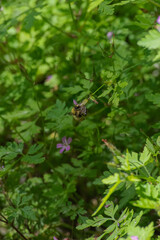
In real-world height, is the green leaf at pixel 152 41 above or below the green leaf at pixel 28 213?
above

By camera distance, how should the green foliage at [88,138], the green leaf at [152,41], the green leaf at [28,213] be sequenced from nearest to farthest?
the green leaf at [152,41] < the green foliage at [88,138] < the green leaf at [28,213]

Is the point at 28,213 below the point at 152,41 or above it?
below

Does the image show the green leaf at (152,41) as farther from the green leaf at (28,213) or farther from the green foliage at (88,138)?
the green leaf at (28,213)

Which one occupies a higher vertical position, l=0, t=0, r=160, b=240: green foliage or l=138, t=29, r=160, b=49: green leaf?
l=138, t=29, r=160, b=49: green leaf

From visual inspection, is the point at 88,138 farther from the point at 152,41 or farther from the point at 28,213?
the point at 152,41

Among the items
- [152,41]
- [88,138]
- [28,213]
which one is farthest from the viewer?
[88,138]

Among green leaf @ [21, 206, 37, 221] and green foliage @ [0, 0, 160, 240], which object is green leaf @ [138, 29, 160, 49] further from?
green leaf @ [21, 206, 37, 221]

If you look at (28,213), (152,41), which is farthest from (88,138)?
(152,41)

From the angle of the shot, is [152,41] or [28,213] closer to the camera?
[152,41]

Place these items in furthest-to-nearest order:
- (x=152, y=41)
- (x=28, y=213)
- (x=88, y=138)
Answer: (x=88, y=138) < (x=28, y=213) < (x=152, y=41)

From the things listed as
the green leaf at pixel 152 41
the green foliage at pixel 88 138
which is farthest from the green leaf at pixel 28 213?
the green leaf at pixel 152 41

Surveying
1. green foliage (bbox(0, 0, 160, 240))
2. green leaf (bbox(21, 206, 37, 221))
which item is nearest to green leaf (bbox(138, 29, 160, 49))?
green foliage (bbox(0, 0, 160, 240))

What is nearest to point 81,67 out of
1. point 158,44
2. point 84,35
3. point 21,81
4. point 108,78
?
point 84,35
